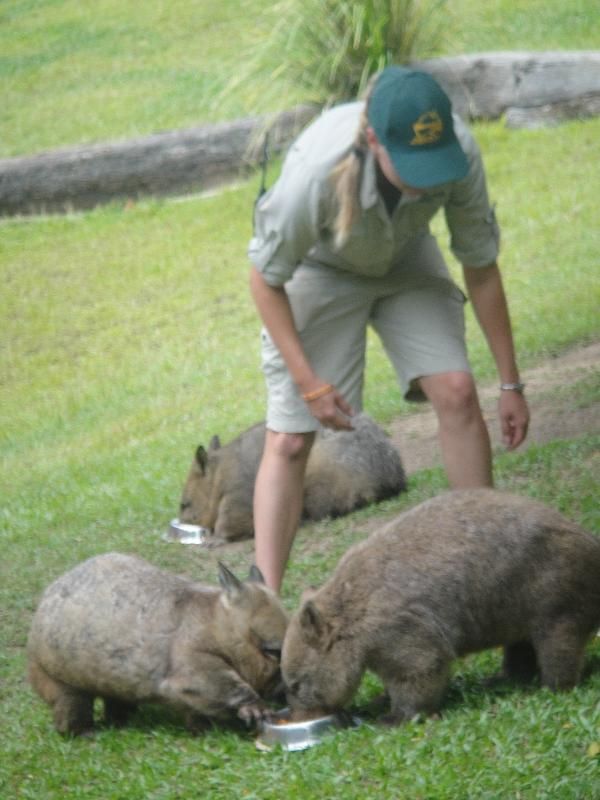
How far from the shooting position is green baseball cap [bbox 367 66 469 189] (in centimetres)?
529

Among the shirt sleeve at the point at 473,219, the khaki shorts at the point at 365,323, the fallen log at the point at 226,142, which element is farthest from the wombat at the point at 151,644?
the fallen log at the point at 226,142

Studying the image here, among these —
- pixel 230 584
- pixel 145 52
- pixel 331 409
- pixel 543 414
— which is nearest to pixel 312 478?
pixel 543 414

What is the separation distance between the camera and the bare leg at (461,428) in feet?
20.2

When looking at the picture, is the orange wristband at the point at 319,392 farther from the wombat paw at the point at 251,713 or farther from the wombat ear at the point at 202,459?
the wombat ear at the point at 202,459

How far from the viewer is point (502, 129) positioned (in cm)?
1828

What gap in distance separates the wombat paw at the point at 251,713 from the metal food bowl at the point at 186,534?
11.9 ft

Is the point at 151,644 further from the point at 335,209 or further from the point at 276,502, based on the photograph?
the point at 335,209

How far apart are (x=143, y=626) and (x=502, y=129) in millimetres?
13685

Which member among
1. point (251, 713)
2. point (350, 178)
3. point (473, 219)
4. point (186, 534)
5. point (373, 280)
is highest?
point (350, 178)

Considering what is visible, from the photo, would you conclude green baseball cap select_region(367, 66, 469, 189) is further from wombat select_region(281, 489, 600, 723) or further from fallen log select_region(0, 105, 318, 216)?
fallen log select_region(0, 105, 318, 216)

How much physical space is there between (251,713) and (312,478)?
384cm

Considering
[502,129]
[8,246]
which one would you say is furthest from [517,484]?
[8,246]

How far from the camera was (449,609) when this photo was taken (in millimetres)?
5102

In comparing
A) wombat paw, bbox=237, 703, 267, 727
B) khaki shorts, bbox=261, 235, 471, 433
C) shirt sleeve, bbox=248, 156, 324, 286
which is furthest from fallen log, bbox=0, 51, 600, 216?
wombat paw, bbox=237, 703, 267, 727
